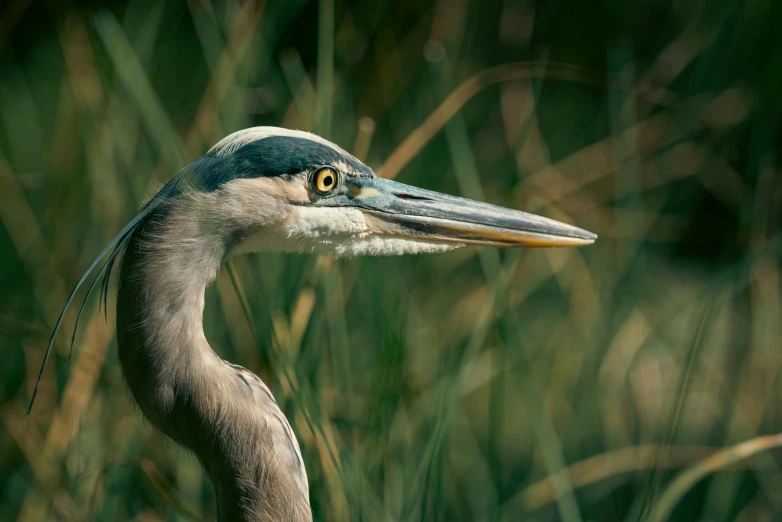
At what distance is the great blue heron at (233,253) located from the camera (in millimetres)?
1149

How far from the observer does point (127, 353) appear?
1150mm

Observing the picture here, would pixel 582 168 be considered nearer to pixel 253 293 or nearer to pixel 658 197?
pixel 658 197

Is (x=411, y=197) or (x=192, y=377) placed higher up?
(x=411, y=197)

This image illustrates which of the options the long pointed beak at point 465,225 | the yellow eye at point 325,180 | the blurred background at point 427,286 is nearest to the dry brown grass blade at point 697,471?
the blurred background at point 427,286

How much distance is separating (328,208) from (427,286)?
1259 mm

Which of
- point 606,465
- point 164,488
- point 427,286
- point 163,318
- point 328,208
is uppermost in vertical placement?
point 328,208

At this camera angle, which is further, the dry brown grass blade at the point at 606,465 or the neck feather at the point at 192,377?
the dry brown grass blade at the point at 606,465

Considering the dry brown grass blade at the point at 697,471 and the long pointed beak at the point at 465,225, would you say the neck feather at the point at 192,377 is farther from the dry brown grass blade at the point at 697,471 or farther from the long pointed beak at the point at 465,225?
the dry brown grass blade at the point at 697,471

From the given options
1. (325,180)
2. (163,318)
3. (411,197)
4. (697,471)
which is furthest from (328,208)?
(697,471)

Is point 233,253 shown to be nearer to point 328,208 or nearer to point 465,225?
point 328,208

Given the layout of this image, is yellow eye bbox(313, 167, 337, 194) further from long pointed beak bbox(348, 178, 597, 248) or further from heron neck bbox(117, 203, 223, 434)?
heron neck bbox(117, 203, 223, 434)

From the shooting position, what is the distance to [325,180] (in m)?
1.35

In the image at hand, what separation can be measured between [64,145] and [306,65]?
4.25ft

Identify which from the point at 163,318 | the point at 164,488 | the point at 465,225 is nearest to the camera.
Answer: the point at 163,318
